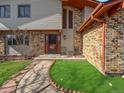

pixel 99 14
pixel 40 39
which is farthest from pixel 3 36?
pixel 99 14

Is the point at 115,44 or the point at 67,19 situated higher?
the point at 67,19

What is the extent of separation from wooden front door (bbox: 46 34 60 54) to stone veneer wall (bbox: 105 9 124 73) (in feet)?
49.9

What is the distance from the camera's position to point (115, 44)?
12391 millimetres

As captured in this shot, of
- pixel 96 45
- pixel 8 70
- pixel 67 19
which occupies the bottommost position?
pixel 8 70

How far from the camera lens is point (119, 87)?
9930mm

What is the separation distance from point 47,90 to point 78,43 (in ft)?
58.2

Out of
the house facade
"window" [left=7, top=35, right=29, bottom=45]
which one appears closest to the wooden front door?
the house facade

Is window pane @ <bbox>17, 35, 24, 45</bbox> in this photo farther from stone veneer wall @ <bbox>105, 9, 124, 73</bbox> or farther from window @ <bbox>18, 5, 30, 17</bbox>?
stone veneer wall @ <bbox>105, 9, 124, 73</bbox>

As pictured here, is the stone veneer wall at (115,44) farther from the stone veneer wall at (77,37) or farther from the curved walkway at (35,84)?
the stone veneer wall at (77,37)

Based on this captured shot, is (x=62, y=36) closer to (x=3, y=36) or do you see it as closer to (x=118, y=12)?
(x=3, y=36)

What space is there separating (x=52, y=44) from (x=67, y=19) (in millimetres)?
3093

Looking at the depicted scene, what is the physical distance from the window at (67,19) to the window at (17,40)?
14.0 feet

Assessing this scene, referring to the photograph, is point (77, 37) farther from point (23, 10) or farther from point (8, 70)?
point (8, 70)

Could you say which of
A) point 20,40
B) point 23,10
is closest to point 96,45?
point 23,10
